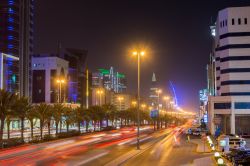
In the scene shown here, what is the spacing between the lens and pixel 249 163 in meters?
30.4

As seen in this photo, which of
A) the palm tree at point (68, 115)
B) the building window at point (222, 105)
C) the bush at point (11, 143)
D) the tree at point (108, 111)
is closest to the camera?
the bush at point (11, 143)

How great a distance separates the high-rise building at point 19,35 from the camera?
16525 centimetres

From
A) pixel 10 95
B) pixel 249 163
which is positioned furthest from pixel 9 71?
pixel 249 163

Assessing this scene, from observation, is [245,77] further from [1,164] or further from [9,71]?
[9,71]

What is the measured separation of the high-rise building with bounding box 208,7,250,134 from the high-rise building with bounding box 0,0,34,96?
8583 centimetres

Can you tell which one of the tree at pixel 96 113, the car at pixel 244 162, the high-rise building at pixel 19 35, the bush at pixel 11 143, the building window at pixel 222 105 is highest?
the high-rise building at pixel 19 35

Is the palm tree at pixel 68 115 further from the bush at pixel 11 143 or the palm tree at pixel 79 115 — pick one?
the bush at pixel 11 143

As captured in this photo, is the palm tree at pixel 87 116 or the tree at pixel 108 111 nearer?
the palm tree at pixel 87 116

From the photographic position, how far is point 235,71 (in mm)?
102750

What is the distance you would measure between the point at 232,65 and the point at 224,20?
11058 millimetres

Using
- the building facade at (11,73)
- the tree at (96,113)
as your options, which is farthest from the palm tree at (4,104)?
the building facade at (11,73)

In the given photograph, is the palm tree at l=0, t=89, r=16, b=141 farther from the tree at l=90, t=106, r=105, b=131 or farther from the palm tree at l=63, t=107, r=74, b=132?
the tree at l=90, t=106, r=105, b=131

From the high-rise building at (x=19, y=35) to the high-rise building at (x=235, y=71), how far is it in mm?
85826

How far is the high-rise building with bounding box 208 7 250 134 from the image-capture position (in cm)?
10031
